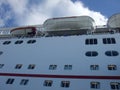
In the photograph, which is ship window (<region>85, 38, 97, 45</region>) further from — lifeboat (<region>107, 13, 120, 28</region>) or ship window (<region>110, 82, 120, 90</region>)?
lifeboat (<region>107, 13, 120, 28</region>)

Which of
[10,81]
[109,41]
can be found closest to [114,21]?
[109,41]

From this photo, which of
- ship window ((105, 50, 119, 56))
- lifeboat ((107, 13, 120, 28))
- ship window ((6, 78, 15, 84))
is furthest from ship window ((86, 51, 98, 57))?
lifeboat ((107, 13, 120, 28))

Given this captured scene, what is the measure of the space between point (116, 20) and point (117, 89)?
23.9ft

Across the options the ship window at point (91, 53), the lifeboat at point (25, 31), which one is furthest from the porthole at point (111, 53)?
the lifeboat at point (25, 31)

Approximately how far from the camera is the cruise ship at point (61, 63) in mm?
11945

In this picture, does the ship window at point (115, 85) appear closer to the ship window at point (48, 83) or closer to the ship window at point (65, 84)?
the ship window at point (65, 84)

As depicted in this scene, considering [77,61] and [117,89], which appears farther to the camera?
[77,61]

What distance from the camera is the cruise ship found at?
1195 cm

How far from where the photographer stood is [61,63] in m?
13.2

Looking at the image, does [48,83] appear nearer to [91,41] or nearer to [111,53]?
[111,53]

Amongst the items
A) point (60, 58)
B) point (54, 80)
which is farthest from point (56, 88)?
point (60, 58)

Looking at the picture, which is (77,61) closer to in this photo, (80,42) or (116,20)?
(80,42)

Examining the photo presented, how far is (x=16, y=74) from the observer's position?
13242 millimetres

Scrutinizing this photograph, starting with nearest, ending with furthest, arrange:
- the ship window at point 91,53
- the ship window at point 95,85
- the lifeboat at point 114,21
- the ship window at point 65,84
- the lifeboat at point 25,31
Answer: the ship window at point 95,85 → the ship window at point 65,84 → the ship window at point 91,53 → the lifeboat at point 114,21 → the lifeboat at point 25,31
